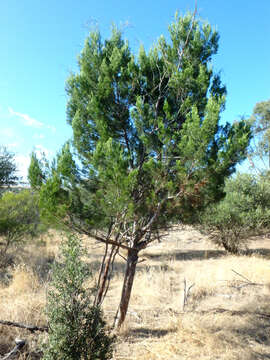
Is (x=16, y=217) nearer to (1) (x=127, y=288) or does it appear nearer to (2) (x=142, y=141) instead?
(1) (x=127, y=288)

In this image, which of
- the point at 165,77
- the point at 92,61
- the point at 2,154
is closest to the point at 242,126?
the point at 165,77

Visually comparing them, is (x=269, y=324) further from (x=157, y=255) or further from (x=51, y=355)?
(x=157, y=255)

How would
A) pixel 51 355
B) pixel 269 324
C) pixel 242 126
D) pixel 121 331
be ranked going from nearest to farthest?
pixel 51 355, pixel 242 126, pixel 121 331, pixel 269 324

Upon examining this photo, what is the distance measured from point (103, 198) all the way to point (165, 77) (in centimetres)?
283

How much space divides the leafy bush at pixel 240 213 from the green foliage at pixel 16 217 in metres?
8.55

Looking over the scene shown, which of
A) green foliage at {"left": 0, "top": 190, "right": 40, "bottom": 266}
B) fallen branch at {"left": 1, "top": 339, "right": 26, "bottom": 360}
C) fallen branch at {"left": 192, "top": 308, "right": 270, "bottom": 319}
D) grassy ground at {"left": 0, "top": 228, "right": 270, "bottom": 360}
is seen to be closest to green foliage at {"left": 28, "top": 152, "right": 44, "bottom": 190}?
grassy ground at {"left": 0, "top": 228, "right": 270, "bottom": 360}

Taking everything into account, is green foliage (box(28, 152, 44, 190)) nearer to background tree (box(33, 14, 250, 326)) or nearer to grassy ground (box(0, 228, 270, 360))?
background tree (box(33, 14, 250, 326))

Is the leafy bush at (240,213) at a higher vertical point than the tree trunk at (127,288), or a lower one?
higher

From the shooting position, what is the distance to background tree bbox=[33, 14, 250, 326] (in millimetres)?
3926

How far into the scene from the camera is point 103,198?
4188 mm

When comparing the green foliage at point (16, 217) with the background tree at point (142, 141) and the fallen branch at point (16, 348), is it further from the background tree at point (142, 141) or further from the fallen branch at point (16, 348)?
the fallen branch at point (16, 348)

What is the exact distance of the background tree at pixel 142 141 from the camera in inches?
155

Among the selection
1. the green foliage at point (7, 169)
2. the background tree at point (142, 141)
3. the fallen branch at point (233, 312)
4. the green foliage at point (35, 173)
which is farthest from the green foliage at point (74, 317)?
the green foliage at point (7, 169)

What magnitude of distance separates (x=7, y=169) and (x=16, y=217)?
5001 millimetres
